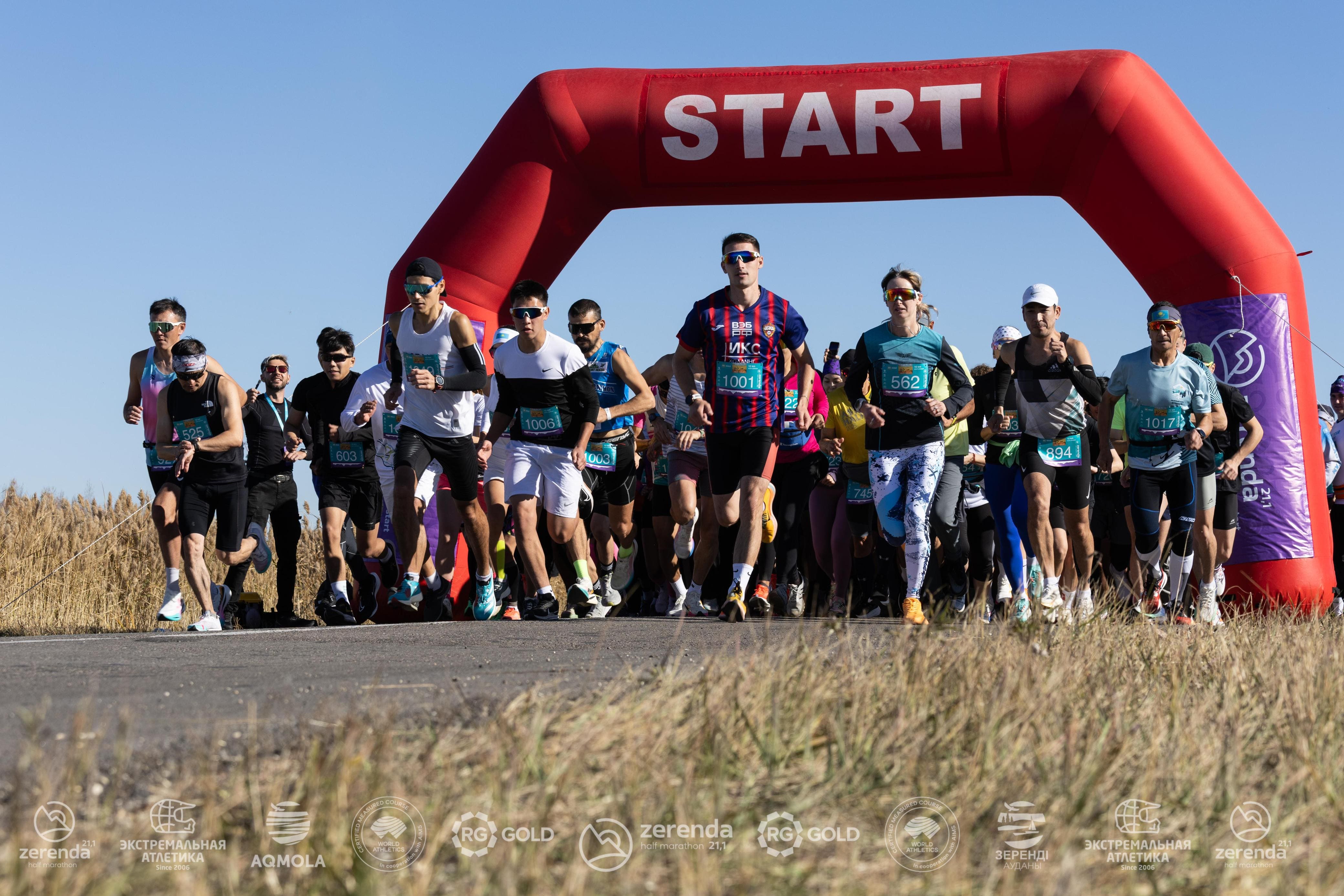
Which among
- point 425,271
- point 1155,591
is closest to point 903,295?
point 425,271

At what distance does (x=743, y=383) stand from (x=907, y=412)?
3.10ft

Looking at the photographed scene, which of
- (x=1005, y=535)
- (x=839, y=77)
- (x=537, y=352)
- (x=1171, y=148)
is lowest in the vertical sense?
(x=1005, y=535)

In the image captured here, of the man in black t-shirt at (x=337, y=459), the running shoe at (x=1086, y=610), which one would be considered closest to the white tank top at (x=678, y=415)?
the man in black t-shirt at (x=337, y=459)

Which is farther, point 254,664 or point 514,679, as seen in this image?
point 254,664

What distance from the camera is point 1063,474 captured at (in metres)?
8.62

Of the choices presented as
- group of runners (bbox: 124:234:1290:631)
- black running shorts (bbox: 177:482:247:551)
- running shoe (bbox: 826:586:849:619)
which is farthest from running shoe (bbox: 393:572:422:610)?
running shoe (bbox: 826:586:849:619)

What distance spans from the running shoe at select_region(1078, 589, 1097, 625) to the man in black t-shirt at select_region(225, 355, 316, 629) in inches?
237

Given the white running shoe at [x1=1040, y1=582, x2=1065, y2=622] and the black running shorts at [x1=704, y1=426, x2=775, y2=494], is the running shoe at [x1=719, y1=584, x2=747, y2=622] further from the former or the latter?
the white running shoe at [x1=1040, y1=582, x2=1065, y2=622]

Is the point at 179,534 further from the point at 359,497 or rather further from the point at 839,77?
the point at 839,77

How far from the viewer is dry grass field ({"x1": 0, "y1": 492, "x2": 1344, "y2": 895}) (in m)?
2.42

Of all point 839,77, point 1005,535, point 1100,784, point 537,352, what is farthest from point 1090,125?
point 1100,784

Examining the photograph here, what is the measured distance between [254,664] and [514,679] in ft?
4.44

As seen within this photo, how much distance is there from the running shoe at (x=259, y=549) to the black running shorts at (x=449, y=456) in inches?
90.2

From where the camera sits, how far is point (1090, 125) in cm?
977
